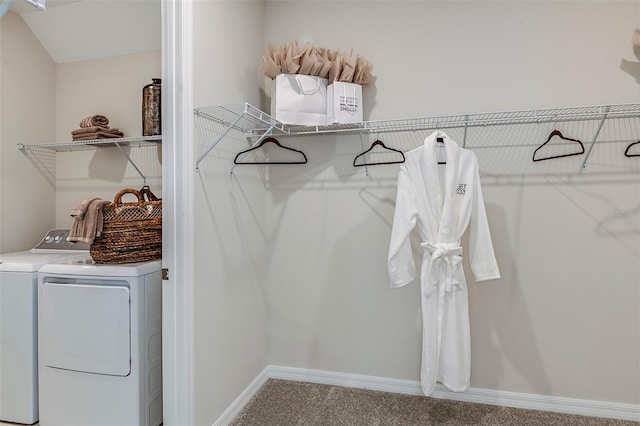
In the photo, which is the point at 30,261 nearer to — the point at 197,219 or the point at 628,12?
the point at 197,219

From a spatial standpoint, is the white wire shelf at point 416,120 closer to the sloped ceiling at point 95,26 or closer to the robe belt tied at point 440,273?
the robe belt tied at point 440,273

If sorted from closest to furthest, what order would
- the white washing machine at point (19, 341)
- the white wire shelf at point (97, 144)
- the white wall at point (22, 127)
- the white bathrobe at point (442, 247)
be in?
the white bathrobe at point (442, 247) < the white washing machine at point (19, 341) < the white wire shelf at point (97, 144) < the white wall at point (22, 127)

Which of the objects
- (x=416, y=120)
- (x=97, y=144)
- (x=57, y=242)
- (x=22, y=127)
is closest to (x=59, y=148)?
(x=22, y=127)

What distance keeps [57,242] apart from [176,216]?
59.7 inches

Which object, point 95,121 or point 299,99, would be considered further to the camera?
point 95,121

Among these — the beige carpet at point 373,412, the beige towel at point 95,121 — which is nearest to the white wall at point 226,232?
the beige carpet at point 373,412

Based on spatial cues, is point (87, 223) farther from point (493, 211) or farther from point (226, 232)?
point (493, 211)

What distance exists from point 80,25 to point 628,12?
3.44m

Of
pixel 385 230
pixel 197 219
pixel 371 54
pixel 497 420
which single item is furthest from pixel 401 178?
pixel 497 420

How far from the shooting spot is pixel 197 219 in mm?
1748

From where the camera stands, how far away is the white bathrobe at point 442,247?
188 cm

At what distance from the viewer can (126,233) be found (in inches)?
73.9

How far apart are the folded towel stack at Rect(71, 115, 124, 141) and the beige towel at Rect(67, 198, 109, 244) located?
0.88 meters

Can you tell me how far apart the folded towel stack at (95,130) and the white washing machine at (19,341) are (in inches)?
35.1
